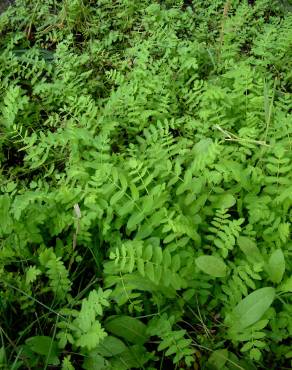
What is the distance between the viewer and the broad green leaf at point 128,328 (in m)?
1.91

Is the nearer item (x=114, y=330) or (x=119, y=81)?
(x=114, y=330)

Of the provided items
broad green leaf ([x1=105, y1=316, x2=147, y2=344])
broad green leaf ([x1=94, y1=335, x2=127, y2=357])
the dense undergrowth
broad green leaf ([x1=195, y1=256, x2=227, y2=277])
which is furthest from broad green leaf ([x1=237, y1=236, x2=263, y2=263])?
broad green leaf ([x1=94, y1=335, x2=127, y2=357])

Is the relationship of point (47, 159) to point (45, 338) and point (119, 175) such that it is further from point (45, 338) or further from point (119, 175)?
point (45, 338)

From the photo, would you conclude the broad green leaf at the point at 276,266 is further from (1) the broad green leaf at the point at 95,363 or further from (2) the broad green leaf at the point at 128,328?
(1) the broad green leaf at the point at 95,363

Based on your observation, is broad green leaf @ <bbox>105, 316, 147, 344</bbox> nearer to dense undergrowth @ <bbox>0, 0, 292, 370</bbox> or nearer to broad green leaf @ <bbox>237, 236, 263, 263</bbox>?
dense undergrowth @ <bbox>0, 0, 292, 370</bbox>

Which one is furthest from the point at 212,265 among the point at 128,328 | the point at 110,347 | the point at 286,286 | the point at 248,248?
the point at 110,347

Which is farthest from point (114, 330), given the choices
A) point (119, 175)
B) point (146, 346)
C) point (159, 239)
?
point (119, 175)

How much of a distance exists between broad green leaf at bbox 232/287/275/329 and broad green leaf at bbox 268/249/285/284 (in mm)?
119

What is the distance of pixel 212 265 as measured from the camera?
1946 millimetres

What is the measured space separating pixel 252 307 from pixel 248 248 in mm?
304

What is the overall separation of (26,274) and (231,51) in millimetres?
2352

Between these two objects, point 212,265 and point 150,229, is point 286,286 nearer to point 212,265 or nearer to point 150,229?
point 212,265

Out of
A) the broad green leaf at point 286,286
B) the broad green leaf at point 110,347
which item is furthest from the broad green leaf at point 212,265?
the broad green leaf at point 110,347

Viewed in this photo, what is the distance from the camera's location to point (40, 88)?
3057mm
